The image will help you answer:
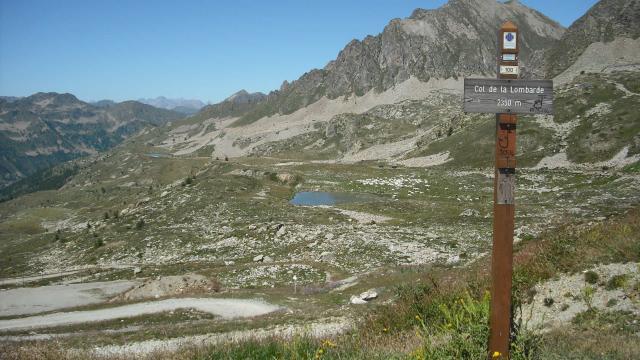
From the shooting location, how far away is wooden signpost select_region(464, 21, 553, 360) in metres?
8.96

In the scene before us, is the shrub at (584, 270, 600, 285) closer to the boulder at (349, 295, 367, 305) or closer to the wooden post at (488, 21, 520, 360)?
the wooden post at (488, 21, 520, 360)

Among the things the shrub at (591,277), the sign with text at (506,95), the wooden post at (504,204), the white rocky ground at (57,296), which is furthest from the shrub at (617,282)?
the white rocky ground at (57,296)

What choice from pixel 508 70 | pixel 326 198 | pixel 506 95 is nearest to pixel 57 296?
pixel 506 95

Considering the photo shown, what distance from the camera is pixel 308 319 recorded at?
25.4 m

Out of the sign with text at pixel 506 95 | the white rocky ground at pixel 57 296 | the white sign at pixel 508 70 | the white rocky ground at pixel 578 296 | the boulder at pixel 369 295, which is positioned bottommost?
the white rocky ground at pixel 57 296

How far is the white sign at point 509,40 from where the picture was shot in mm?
8953

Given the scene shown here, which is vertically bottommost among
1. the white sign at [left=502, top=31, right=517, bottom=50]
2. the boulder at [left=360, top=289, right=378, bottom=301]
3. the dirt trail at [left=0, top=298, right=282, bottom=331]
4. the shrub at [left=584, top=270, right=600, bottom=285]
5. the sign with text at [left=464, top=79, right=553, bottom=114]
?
the dirt trail at [left=0, top=298, right=282, bottom=331]

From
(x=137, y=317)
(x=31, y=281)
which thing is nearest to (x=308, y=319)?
(x=137, y=317)

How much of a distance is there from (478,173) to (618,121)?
30.9 meters

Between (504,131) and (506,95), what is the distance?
2.23ft

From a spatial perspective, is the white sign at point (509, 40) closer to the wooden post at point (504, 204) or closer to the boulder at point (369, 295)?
the wooden post at point (504, 204)

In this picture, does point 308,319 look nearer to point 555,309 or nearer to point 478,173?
point 555,309

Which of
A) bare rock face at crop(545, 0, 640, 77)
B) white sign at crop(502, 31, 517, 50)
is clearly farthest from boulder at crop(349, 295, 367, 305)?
bare rock face at crop(545, 0, 640, 77)

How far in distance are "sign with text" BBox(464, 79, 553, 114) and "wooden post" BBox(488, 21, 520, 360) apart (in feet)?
0.54
